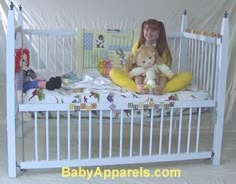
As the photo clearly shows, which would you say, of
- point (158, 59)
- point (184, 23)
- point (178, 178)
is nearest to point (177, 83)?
point (158, 59)

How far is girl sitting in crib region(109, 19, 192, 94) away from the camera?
7.69 feet

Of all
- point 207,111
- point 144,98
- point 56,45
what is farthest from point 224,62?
point 56,45

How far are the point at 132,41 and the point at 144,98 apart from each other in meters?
0.77

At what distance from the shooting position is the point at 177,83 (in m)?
2.38

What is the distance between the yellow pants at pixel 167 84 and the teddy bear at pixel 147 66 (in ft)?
0.12

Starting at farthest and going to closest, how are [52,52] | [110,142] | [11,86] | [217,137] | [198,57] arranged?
[52,52] < [198,57] < [217,137] < [110,142] < [11,86]

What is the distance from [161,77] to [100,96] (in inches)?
14.8

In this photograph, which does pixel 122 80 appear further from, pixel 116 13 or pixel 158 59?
pixel 116 13

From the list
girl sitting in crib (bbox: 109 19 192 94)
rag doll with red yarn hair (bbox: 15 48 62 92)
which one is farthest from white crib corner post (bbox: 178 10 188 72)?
rag doll with red yarn hair (bbox: 15 48 62 92)

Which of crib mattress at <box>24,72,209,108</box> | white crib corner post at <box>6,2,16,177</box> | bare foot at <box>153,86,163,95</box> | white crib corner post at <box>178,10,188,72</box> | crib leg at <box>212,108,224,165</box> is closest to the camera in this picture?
white crib corner post at <box>6,2,16,177</box>

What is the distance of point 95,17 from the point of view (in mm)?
3178

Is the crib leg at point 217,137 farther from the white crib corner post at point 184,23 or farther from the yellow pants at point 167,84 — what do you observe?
the white crib corner post at point 184,23

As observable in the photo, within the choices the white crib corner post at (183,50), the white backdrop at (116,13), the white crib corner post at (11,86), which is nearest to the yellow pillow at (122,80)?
the white crib corner post at (11,86)

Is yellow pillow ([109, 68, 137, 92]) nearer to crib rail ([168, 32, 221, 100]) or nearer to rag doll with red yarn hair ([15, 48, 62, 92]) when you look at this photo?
→ rag doll with red yarn hair ([15, 48, 62, 92])
